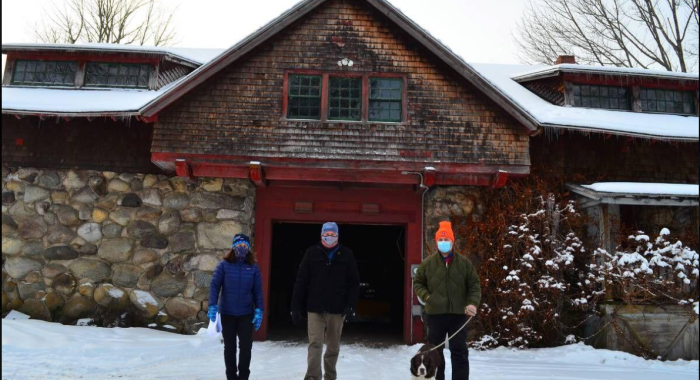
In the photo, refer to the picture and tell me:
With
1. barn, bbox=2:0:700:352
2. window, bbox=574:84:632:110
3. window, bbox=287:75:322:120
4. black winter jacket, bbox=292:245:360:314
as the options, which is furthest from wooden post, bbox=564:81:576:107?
black winter jacket, bbox=292:245:360:314

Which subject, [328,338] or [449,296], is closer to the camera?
[449,296]

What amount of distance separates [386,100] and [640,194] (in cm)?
494

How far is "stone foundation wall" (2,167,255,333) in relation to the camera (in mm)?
9562

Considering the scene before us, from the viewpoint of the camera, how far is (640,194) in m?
9.30

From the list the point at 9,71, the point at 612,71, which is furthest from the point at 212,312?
the point at 612,71

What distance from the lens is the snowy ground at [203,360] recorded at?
680 centimetres

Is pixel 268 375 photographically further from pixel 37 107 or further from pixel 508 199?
pixel 37 107

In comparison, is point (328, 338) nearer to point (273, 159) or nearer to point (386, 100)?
point (273, 159)

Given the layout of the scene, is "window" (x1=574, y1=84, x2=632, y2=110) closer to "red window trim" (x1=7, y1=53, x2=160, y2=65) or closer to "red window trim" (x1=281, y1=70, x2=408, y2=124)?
"red window trim" (x1=281, y1=70, x2=408, y2=124)

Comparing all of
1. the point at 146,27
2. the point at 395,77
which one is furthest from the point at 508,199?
the point at 146,27

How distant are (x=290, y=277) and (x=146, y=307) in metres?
5.71

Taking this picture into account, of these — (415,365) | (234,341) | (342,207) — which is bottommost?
(415,365)

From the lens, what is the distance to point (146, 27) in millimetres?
21766

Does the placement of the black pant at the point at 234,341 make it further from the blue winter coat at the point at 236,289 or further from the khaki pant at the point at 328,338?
the khaki pant at the point at 328,338
